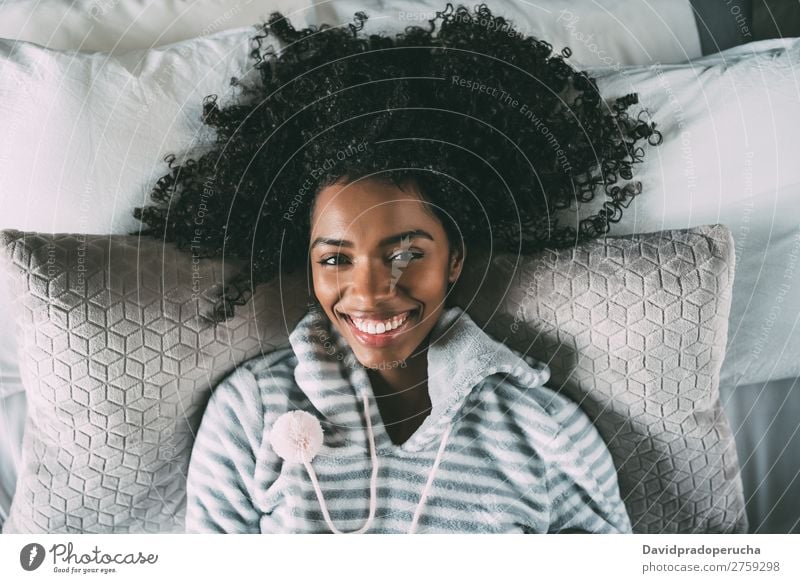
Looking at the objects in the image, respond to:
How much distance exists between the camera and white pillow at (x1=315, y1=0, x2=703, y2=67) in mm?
413

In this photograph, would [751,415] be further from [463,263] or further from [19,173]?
[19,173]

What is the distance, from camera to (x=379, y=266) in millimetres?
358

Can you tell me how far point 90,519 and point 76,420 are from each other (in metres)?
0.07

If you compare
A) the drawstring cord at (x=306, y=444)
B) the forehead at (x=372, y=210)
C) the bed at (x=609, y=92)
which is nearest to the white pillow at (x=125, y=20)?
the bed at (x=609, y=92)

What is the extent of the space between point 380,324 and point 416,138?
107 millimetres

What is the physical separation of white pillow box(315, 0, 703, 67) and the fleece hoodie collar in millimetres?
188

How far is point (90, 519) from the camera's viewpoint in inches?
15.8

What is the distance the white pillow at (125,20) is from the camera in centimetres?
41

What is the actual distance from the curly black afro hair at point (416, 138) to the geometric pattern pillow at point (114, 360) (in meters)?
0.02

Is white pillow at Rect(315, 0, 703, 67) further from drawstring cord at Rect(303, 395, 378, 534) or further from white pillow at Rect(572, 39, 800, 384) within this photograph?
drawstring cord at Rect(303, 395, 378, 534)

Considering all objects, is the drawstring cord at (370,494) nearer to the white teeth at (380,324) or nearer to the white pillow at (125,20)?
the white teeth at (380,324)

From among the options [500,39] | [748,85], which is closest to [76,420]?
[500,39]

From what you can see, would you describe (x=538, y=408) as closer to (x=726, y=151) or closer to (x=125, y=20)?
(x=726, y=151)

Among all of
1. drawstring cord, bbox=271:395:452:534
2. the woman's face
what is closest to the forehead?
the woman's face
